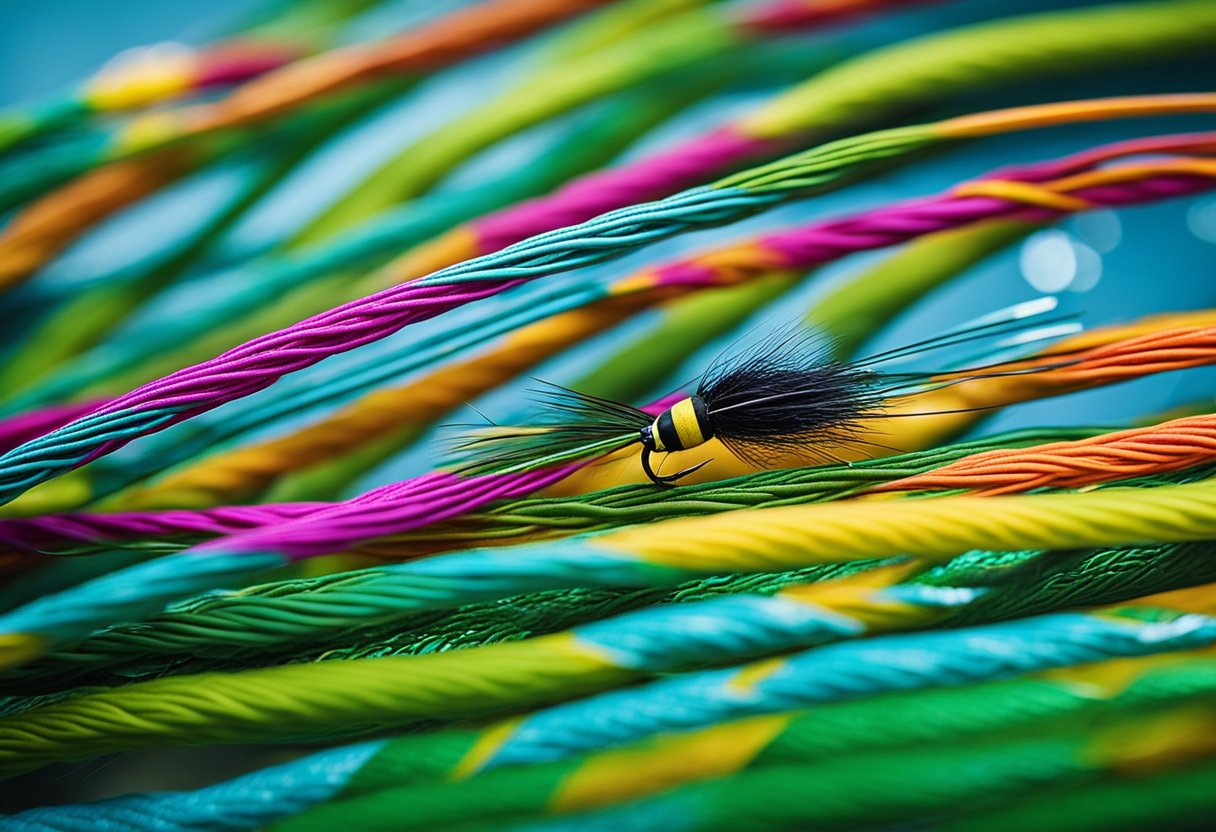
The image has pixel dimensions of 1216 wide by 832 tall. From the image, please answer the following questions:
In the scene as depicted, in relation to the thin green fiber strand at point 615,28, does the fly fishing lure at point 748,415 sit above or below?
below

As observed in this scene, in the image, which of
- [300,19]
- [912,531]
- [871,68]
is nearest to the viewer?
[912,531]

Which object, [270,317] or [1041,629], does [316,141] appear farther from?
[1041,629]

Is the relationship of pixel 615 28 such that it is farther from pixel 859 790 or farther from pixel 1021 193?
pixel 859 790

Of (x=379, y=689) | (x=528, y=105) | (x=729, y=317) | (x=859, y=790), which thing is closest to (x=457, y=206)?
(x=528, y=105)

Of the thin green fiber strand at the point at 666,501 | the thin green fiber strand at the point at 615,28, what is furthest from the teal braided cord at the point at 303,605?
the thin green fiber strand at the point at 615,28

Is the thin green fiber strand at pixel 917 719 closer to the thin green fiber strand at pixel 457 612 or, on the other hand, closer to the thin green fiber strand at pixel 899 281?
the thin green fiber strand at pixel 457 612

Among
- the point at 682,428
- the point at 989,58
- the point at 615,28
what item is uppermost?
the point at 615,28

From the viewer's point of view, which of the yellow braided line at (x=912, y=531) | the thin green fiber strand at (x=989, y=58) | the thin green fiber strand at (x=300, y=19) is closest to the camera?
the yellow braided line at (x=912, y=531)
